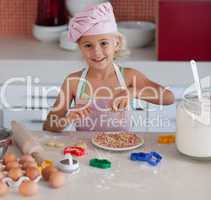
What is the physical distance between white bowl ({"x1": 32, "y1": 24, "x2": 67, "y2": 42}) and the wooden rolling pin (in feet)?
4.42

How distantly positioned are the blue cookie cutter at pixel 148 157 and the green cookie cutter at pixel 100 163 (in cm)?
7

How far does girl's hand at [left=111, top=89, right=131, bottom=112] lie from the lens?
180cm

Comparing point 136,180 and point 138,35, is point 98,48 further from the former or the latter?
point 138,35

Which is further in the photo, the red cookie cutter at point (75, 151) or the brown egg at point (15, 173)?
the red cookie cutter at point (75, 151)

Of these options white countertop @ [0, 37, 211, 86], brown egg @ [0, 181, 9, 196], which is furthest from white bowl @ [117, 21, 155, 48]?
brown egg @ [0, 181, 9, 196]

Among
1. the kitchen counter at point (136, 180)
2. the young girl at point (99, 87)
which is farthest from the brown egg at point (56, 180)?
the young girl at point (99, 87)

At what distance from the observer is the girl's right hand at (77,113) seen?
174 centimetres

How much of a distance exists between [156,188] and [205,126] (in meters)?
0.22

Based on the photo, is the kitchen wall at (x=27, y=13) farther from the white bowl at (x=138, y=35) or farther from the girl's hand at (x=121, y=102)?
the girl's hand at (x=121, y=102)

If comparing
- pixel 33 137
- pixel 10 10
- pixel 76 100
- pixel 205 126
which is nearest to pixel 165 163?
pixel 205 126

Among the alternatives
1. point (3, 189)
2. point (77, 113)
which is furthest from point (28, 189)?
point (77, 113)

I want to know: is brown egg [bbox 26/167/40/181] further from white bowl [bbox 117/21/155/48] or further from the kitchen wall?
the kitchen wall

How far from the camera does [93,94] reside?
1887 mm

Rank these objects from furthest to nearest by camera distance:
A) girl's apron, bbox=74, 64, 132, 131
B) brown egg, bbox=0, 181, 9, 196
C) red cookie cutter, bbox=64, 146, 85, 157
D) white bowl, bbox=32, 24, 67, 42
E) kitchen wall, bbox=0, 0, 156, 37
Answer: kitchen wall, bbox=0, 0, 156, 37 < white bowl, bbox=32, 24, 67, 42 < girl's apron, bbox=74, 64, 132, 131 < red cookie cutter, bbox=64, 146, 85, 157 < brown egg, bbox=0, 181, 9, 196
